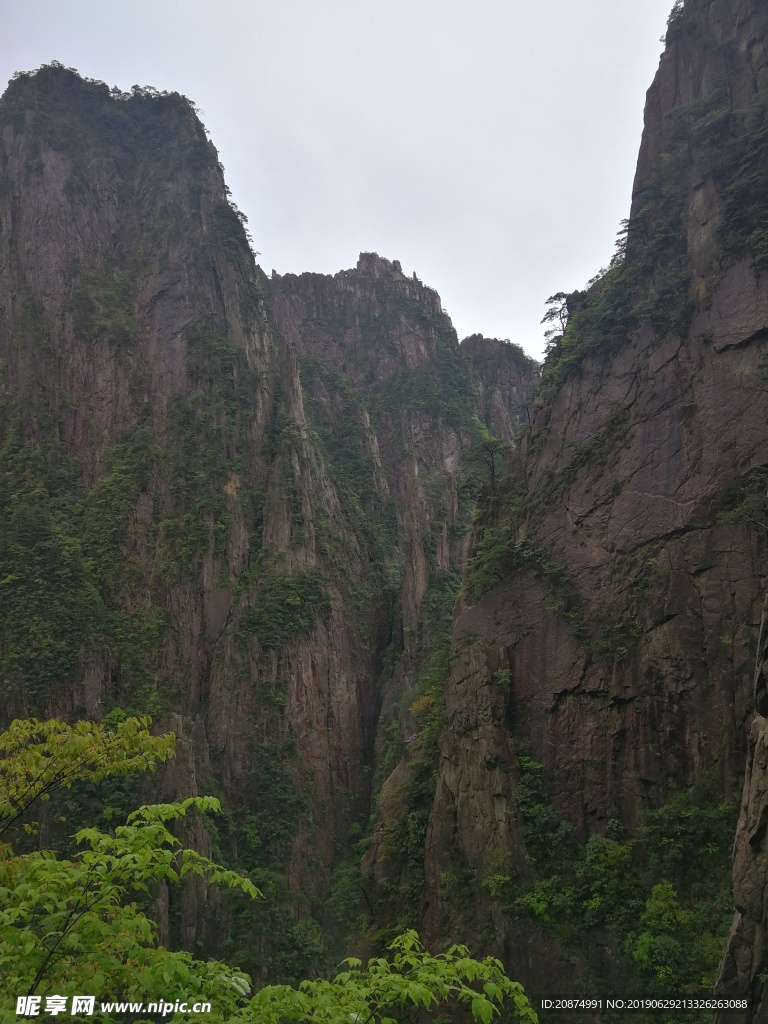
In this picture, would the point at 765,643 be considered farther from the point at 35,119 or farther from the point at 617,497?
the point at 35,119

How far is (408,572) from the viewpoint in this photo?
47.9 meters

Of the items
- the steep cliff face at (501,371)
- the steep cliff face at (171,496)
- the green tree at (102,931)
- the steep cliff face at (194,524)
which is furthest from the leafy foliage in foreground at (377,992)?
the steep cliff face at (501,371)

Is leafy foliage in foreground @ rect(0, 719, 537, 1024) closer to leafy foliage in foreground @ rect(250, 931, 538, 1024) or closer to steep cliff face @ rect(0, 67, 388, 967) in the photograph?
leafy foliage in foreground @ rect(250, 931, 538, 1024)

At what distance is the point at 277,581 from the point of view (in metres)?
45.0

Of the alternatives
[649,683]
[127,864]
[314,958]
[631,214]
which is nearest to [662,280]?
[631,214]

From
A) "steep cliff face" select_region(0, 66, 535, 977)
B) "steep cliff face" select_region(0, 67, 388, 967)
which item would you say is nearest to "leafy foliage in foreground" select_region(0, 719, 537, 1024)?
"steep cliff face" select_region(0, 66, 535, 977)

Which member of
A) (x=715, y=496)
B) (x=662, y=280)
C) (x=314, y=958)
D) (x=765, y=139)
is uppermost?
(x=765, y=139)

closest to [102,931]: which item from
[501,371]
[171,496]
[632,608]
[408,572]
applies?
[632,608]

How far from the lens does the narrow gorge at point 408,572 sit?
766 inches

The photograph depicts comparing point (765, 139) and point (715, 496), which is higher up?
point (765, 139)

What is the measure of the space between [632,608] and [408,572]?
26.5m

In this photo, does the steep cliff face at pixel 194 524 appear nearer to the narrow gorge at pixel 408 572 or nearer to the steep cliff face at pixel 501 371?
the narrow gorge at pixel 408 572

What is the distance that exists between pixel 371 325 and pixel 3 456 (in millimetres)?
47988

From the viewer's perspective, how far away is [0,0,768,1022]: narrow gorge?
63.8 ft
